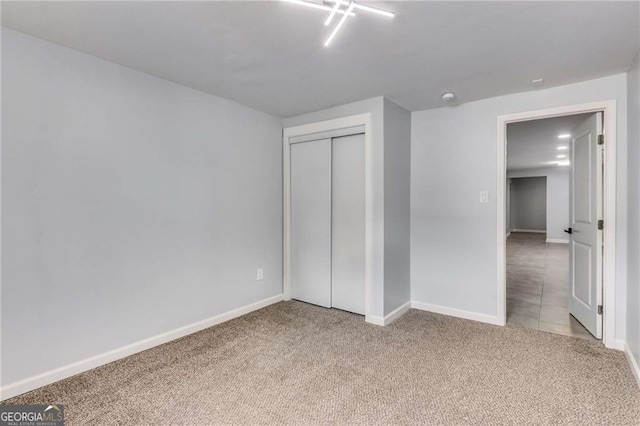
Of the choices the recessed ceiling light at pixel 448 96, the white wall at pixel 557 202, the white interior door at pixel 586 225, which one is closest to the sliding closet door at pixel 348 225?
the recessed ceiling light at pixel 448 96

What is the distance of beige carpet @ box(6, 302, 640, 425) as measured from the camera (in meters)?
1.79

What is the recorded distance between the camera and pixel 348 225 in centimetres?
351

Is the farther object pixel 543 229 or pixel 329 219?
pixel 543 229

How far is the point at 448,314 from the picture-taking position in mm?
3426

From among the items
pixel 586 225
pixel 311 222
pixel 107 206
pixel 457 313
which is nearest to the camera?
pixel 107 206

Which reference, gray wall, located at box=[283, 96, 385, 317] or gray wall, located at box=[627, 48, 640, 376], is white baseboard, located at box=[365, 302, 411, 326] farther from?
gray wall, located at box=[627, 48, 640, 376]

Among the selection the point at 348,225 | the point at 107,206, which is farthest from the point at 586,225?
the point at 107,206

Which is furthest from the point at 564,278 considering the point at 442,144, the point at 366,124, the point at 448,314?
the point at 366,124

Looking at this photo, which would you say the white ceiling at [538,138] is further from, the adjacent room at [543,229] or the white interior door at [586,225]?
the white interior door at [586,225]

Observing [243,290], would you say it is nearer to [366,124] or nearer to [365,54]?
[366,124]

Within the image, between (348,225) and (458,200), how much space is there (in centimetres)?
122

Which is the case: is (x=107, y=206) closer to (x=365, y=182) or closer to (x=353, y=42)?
(x=353, y=42)

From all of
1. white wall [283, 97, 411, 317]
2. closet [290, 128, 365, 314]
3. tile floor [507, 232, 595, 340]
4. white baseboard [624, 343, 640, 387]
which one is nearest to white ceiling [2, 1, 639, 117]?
white wall [283, 97, 411, 317]

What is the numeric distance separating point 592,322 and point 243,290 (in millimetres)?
3410
